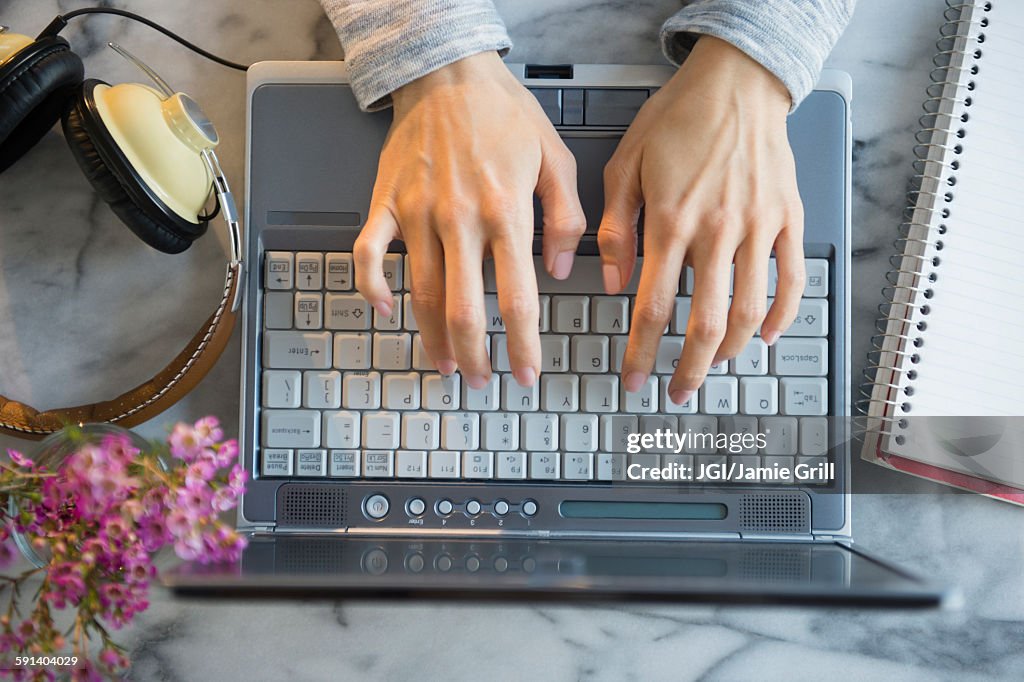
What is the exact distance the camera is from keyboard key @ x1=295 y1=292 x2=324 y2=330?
0.66m

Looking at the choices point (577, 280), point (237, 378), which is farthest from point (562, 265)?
point (237, 378)

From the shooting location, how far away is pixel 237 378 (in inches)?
29.6

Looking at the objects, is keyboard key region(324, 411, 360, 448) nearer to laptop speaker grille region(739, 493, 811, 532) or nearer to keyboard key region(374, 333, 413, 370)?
keyboard key region(374, 333, 413, 370)

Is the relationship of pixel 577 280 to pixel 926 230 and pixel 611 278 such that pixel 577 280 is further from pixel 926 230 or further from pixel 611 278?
pixel 926 230

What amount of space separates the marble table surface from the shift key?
111 mm

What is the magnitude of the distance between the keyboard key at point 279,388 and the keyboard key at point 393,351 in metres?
0.07

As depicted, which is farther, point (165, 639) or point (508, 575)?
point (165, 639)

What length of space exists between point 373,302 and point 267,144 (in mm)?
175

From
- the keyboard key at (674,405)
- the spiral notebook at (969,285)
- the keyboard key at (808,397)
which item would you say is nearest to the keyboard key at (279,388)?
the keyboard key at (674,405)

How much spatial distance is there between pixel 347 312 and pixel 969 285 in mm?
561

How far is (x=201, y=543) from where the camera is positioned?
0.54 m

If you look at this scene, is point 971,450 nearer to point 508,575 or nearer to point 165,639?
point 508,575

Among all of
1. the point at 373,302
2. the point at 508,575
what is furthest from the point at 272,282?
the point at 508,575

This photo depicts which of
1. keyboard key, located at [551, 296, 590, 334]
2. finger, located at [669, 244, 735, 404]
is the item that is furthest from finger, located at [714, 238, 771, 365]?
keyboard key, located at [551, 296, 590, 334]
